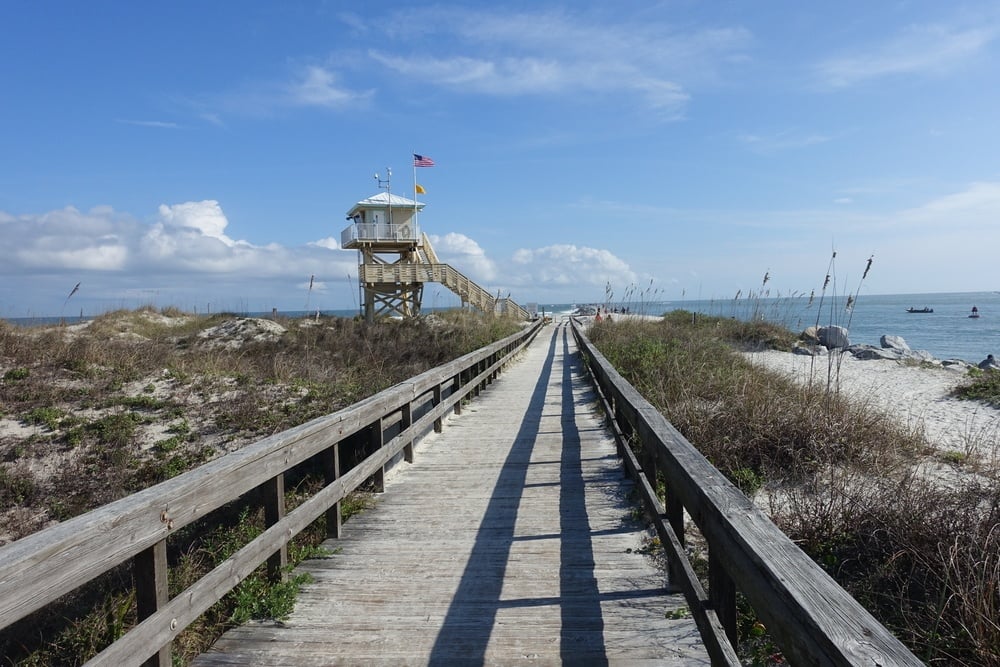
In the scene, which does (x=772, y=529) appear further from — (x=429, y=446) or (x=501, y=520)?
(x=429, y=446)

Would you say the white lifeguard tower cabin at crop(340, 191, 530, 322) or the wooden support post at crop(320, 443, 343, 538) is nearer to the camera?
the wooden support post at crop(320, 443, 343, 538)

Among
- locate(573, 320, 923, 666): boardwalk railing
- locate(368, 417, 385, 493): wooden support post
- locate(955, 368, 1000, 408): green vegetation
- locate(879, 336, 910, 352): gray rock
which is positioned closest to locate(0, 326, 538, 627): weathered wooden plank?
locate(368, 417, 385, 493): wooden support post

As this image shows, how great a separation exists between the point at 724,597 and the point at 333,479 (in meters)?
2.91

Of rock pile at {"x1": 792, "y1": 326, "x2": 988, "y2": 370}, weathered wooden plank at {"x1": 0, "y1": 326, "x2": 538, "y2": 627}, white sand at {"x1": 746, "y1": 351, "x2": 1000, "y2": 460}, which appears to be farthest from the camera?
rock pile at {"x1": 792, "y1": 326, "x2": 988, "y2": 370}

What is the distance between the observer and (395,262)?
123 ft

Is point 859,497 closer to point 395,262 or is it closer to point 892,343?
point 892,343

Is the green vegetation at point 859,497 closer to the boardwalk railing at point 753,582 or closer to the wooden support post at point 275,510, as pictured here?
the boardwalk railing at point 753,582

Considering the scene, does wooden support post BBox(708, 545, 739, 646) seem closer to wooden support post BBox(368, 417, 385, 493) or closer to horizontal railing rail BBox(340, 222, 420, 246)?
wooden support post BBox(368, 417, 385, 493)

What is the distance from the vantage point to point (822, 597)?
5.72 ft

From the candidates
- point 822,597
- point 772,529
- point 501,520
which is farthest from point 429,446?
point 822,597

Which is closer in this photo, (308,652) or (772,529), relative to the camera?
(772,529)

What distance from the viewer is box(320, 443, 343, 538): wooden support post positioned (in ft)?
14.9

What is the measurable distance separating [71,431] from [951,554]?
982 centimetres

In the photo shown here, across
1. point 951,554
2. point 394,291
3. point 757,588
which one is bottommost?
point 951,554
